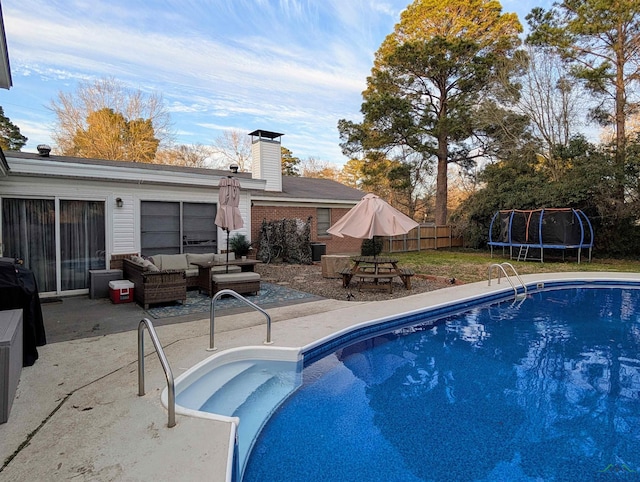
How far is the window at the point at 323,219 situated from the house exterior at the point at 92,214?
504 centimetres

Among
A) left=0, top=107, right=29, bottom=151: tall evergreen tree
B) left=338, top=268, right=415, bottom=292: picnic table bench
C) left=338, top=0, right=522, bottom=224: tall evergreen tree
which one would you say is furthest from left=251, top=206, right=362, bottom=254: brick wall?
left=0, top=107, right=29, bottom=151: tall evergreen tree

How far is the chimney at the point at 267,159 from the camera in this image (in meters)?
14.6

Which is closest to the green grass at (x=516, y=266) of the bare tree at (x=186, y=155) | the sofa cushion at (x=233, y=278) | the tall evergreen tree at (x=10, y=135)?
the sofa cushion at (x=233, y=278)

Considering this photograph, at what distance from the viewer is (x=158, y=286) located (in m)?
6.90

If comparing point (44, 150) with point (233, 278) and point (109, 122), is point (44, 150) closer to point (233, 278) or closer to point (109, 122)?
point (233, 278)

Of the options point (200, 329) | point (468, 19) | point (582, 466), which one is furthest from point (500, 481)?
point (468, 19)

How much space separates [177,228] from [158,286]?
3.11 metres

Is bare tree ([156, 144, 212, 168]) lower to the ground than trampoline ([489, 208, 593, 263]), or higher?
higher

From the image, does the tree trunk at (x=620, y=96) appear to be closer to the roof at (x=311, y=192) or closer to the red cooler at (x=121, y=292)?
the roof at (x=311, y=192)

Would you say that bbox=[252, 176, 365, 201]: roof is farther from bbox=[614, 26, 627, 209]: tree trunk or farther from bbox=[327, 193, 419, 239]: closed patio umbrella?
bbox=[614, 26, 627, 209]: tree trunk

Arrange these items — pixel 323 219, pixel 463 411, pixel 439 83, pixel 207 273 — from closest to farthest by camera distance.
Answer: pixel 463 411 < pixel 207 273 < pixel 323 219 < pixel 439 83

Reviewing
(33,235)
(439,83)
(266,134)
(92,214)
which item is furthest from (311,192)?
(439,83)

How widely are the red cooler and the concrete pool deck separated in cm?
215

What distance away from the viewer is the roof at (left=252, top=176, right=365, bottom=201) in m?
14.2
